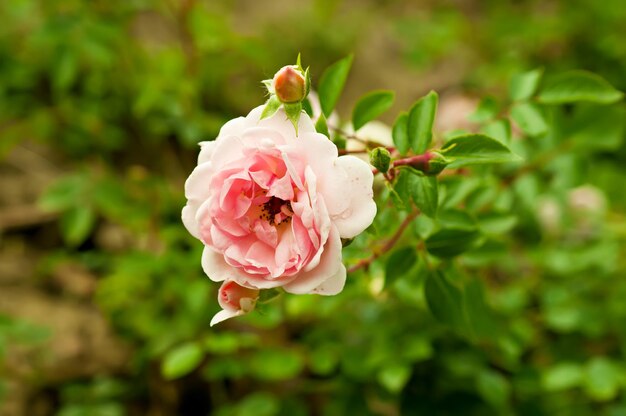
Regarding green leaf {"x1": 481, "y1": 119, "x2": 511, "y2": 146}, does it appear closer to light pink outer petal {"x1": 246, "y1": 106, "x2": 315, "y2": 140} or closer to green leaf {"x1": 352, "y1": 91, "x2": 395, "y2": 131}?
green leaf {"x1": 352, "y1": 91, "x2": 395, "y2": 131}

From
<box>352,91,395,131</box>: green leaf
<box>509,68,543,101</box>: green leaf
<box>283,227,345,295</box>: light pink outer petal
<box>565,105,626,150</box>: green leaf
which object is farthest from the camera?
<box>565,105,626,150</box>: green leaf

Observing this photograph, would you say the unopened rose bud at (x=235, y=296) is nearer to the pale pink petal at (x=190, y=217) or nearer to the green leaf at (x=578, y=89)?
the pale pink petal at (x=190, y=217)

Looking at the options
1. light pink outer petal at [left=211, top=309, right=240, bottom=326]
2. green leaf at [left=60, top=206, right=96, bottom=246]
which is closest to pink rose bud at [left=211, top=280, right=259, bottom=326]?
light pink outer petal at [left=211, top=309, right=240, bottom=326]

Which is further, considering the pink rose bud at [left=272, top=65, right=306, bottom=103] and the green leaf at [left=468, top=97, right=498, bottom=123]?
the green leaf at [left=468, top=97, right=498, bottom=123]

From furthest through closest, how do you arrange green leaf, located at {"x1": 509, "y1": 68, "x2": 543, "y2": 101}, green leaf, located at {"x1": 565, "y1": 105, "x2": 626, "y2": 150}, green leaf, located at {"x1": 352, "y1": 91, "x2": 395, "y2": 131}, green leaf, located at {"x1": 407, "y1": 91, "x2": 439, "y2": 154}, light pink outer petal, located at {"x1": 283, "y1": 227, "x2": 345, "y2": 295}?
green leaf, located at {"x1": 565, "y1": 105, "x2": 626, "y2": 150}
green leaf, located at {"x1": 509, "y1": 68, "x2": 543, "y2": 101}
green leaf, located at {"x1": 352, "y1": 91, "x2": 395, "y2": 131}
green leaf, located at {"x1": 407, "y1": 91, "x2": 439, "y2": 154}
light pink outer petal, located at {"x1": 283, "y1": 227, "x2": 345, "y2": 295}

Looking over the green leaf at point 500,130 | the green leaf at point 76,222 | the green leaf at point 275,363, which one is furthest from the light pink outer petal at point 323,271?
the green leaf at point 76,222

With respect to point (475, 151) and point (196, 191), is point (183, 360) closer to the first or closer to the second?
point (196, 191)

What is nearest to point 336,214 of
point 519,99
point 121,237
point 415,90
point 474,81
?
point 519,99
